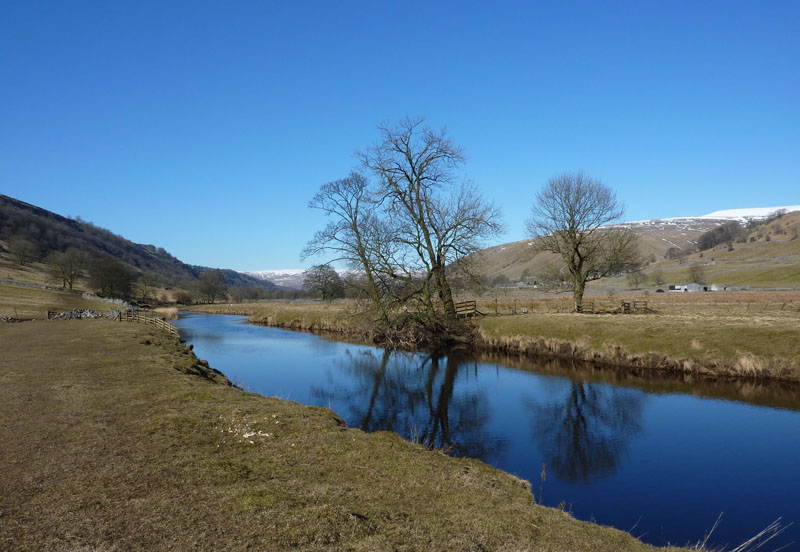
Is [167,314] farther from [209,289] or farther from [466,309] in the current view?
[466,309]

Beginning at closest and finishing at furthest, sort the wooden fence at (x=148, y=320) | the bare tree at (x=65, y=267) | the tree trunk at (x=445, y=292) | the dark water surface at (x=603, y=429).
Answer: the dark water surface at (x=603, y=429) → the tree trunk at (x=445, y=292) → the wooden fence at (x=148, y=320) → the bare tree at (x=65, y=267)

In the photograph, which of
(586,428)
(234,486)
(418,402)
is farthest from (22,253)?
(586,428)

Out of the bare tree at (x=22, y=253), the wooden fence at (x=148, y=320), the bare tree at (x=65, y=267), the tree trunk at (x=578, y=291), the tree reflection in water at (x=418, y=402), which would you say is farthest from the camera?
the bare tree at (x=22, y=253)

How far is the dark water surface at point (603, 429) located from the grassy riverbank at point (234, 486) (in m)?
2.63

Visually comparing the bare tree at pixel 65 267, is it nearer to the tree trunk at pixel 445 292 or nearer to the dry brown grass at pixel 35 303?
the dry brown grass at pixel 35 303

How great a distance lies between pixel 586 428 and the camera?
48.3ft

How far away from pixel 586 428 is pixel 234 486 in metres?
11.7

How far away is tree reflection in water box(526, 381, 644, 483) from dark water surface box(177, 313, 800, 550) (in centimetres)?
5

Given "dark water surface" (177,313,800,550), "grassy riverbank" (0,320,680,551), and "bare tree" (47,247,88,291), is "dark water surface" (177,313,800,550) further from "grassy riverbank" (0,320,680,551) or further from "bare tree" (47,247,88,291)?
"bare tree" (47,247,88,291)

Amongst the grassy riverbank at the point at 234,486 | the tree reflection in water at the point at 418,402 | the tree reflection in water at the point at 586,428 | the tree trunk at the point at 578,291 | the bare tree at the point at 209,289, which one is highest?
the bare tree at the point at 209,289

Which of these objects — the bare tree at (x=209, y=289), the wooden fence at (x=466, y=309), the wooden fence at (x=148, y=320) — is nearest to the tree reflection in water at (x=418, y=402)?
the wooden fence at (x=466, y=309)

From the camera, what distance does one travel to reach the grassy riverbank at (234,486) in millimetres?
5594

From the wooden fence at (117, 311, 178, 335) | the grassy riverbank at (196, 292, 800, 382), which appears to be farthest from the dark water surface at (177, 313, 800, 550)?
the wooden fence at (117, 311, 178, 335)

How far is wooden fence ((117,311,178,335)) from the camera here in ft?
118
